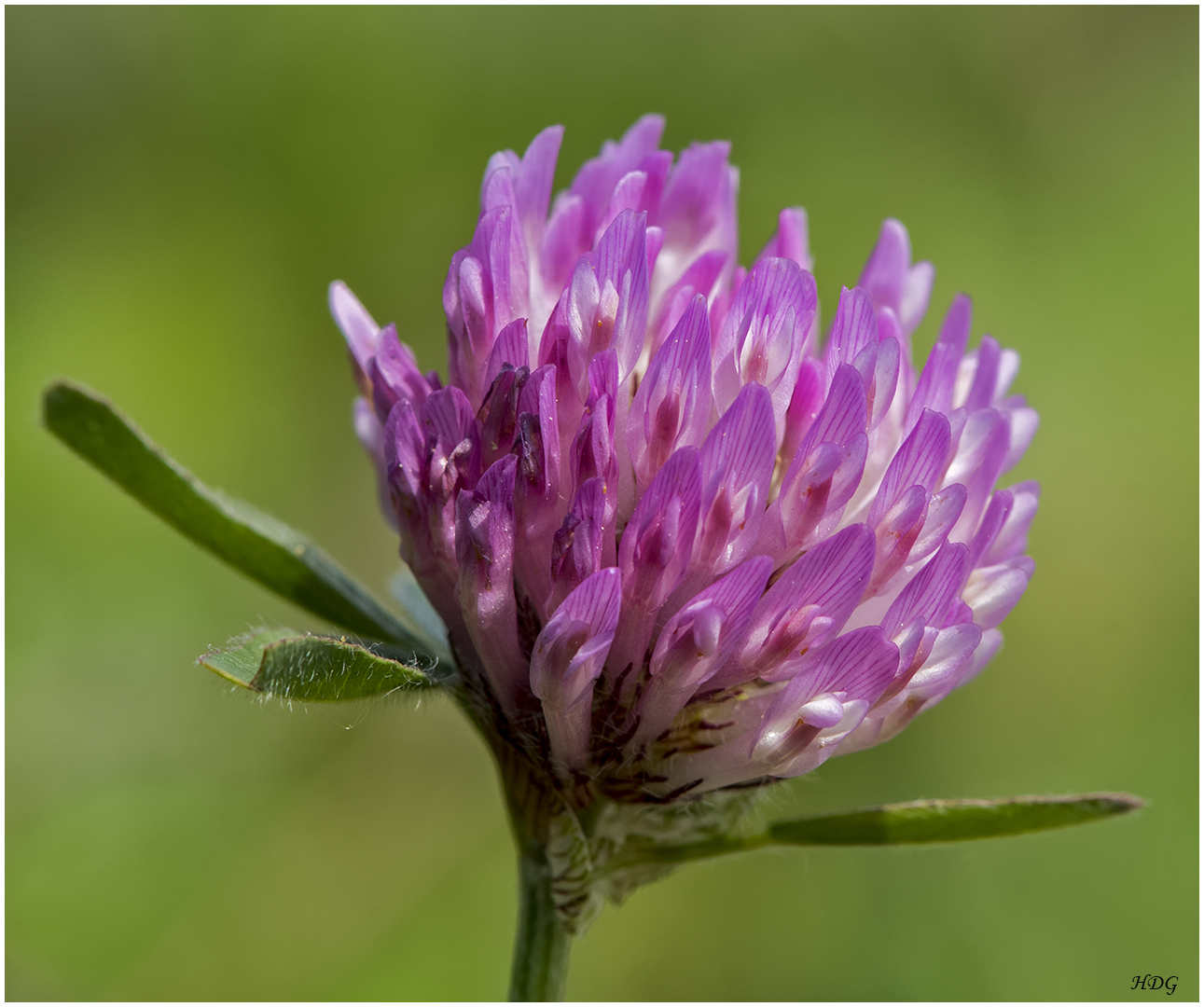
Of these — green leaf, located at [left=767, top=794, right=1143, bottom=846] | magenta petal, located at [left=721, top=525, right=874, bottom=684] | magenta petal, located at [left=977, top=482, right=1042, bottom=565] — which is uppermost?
magenta petal, located at [left=721, top=525, right=874, bottom=684]

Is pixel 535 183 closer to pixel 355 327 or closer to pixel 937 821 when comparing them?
pixel 355 327

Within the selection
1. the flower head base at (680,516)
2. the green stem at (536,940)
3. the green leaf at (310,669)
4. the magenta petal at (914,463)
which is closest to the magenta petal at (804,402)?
the flower head base at (680,516)

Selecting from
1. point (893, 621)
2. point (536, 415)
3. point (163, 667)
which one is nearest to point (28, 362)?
point (163, 667)

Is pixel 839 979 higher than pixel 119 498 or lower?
lower

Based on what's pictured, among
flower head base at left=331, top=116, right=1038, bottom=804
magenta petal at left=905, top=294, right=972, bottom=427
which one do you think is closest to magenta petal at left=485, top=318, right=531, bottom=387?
flower head base at left=331, top=116, right=1038, bottom=804

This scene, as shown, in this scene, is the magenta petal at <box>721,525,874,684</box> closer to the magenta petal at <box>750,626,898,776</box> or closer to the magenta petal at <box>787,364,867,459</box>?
the magenta petal at <box>750,626,898,776</box>

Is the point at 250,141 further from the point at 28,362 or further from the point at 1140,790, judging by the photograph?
the point at 1140,790
